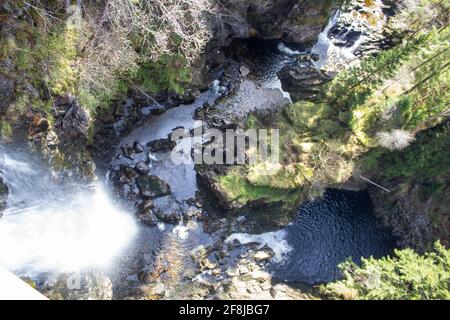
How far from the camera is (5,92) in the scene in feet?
54.4

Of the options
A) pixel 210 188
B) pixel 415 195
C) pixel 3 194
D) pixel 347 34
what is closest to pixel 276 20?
pixel 347 34

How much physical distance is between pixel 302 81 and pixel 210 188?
1190 cm

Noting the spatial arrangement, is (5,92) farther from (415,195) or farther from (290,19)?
(415,195)

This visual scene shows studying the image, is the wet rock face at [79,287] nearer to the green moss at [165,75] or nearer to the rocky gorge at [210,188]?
the rocky gorge at [210,188]

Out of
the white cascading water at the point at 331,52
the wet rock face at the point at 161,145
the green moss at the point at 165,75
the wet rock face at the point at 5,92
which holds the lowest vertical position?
the wet rock face at the point at 161,145

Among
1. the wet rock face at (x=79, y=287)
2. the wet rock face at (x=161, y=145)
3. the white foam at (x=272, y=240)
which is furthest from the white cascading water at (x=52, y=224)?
the white foam at (x=272, y=240)

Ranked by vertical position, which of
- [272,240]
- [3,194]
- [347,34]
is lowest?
[272,240]

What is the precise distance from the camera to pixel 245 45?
96.8 ft

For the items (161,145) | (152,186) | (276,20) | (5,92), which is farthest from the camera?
(276,20)

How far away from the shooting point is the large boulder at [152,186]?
22.8m

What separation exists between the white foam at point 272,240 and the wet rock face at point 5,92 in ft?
47.3

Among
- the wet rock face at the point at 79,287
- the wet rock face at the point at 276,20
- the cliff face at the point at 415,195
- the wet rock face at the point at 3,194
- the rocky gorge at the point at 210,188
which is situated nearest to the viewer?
the wet rock face at the point at 3,194

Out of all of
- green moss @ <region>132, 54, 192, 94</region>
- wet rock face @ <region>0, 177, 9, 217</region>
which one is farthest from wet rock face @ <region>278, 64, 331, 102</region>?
wet rock face @ <region>0, 177, 9, 217</region>

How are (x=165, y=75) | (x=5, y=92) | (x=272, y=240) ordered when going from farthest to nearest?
(x=272, y=240) → (x=165, y=75) → (x=5, y=92)
